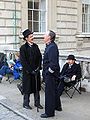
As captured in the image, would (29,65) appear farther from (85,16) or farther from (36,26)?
(85,16)

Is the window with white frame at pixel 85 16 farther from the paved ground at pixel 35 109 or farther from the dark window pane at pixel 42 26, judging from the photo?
the paved ground at pixel 35 109

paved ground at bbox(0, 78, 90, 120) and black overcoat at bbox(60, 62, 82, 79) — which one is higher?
black overcoat at bbox(60, 62, 82, 79)

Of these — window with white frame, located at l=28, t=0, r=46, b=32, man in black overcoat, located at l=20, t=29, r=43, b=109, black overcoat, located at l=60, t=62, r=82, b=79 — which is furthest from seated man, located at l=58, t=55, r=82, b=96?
window with white frame, located at l=28, t=0, r=46, b=32

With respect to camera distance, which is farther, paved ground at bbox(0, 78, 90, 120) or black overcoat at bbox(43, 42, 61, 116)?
paved ground at bbox(0, 78, 90, 120)

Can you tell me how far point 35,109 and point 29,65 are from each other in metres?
1.07

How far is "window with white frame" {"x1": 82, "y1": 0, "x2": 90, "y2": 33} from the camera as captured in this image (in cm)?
2211

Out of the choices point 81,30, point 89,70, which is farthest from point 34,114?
point 81,30

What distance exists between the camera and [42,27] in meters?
19.8

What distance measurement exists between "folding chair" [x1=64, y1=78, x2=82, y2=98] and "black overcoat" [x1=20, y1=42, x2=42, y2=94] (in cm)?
147

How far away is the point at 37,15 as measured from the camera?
1958 cm

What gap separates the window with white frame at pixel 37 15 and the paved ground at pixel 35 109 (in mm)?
8555

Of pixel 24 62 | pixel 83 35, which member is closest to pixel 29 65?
pixel 24 62

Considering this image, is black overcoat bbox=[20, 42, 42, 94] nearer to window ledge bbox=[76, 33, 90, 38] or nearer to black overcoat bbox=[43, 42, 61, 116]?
black overcoat bbox=[43, 42, 61, 116]

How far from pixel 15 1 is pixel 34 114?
10.6 meters
